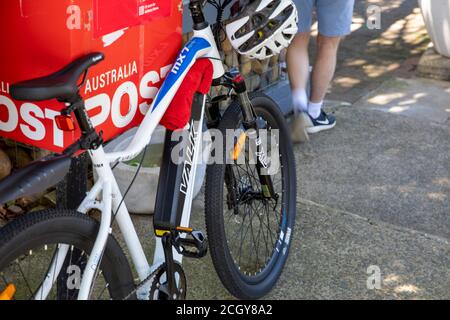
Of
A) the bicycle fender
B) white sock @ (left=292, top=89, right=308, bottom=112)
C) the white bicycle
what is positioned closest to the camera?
the bicycle fender

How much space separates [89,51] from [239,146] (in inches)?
32.6

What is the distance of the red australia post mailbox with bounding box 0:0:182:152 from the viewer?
2.24 m

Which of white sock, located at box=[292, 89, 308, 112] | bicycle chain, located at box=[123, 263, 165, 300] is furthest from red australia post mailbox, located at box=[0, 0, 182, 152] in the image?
white sock, located at box=[292, 89, 308, 112]

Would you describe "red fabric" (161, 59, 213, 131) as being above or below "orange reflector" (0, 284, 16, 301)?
above

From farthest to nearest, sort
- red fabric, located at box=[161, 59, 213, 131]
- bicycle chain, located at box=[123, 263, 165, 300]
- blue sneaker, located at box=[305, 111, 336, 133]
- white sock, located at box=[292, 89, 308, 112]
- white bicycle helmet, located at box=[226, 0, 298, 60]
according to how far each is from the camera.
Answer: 1. blue sneaker, located at box=[305, 111, 336, 133]
2. white sock, located at box=[292, 89, 308, 112]
3. white bicycle helmet, located at box=[226, 0, 298, 60]
4. red fabric, located at box=[161, 59, 213, 131]
5. bicycle chain, located at box=[123, 263, 165, 300]

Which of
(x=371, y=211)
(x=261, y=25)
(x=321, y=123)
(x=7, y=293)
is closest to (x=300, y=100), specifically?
(x=321, y=123)

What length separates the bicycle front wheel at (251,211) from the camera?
9.11 ft

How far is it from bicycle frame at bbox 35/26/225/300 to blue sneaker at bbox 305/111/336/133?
205cm

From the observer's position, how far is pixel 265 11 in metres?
2.77

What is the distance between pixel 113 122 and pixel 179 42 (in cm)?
45

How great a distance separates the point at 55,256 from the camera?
218cm

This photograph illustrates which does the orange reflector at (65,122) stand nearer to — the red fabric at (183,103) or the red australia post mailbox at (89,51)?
the red australia post mailbox at (89,51)

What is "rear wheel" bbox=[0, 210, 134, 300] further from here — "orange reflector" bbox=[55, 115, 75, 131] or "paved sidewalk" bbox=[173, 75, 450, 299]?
"paved sidewalk" bbox=[173, 75, 450, 299]

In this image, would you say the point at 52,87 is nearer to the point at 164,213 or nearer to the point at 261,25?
the point at 164,213
